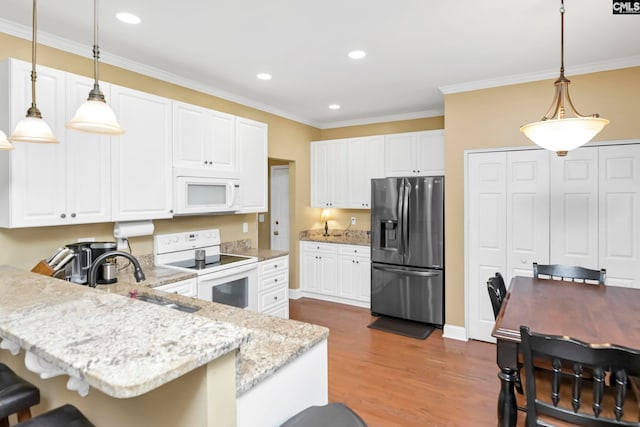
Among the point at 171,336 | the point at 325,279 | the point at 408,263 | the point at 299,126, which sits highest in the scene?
the point at 299,126

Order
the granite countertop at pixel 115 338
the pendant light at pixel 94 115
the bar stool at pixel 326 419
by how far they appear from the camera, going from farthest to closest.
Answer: the pendant light at pixel 94 115
the bar stool at pixel 326 419
the granite countertop at pixel 115 338

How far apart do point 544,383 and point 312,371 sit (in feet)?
4.13

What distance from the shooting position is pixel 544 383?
5.87ft

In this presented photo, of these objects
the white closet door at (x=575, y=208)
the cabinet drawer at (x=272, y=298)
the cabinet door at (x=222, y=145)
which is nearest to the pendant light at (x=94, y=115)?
the cabinet door at (x=222, y=145)

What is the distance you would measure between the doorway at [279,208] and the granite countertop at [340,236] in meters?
0.37

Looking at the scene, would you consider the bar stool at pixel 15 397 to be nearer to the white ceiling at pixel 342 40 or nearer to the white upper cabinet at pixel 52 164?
the white upper cabinet at pixel 52 164

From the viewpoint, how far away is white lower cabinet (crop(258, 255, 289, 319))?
3758mm

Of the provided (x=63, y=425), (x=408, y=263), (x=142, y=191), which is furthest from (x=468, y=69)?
(x=63, y=425)

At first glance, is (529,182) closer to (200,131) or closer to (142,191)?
(200,131)

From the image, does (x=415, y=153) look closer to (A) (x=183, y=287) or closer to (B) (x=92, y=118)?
(A) (x=183, y=287)

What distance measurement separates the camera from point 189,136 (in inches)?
129

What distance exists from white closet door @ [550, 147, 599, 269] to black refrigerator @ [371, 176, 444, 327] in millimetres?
1088

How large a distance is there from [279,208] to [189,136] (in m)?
2.74

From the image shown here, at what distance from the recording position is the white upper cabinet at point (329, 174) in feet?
17.4
